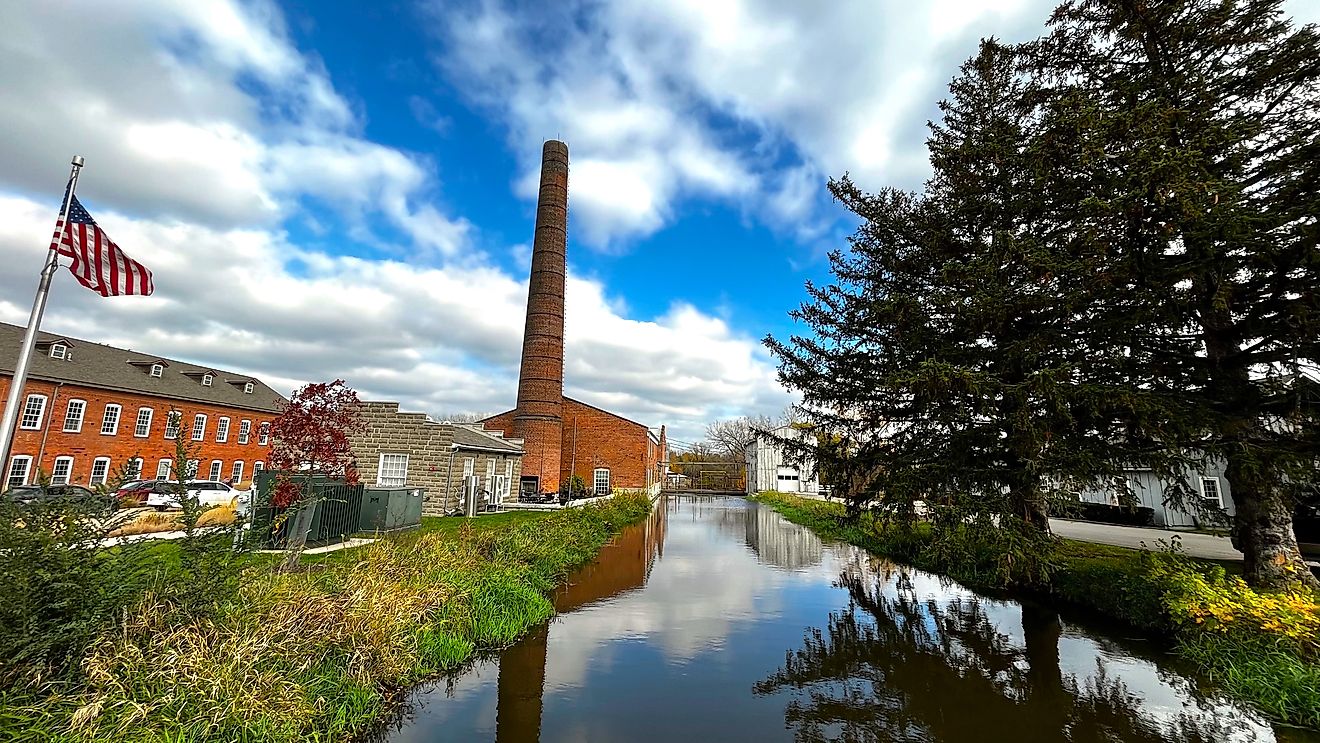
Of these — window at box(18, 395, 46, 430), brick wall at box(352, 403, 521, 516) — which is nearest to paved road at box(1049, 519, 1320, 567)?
brick wall at box(352, 403, 521, 516)

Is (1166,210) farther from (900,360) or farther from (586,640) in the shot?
(586,640)

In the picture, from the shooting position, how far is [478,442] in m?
24.7

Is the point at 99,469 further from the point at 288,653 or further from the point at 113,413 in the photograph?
the point at 288,653

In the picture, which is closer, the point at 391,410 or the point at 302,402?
the point at 302,402

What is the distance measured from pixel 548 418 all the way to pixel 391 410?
10.8m

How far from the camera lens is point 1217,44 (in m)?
8.61

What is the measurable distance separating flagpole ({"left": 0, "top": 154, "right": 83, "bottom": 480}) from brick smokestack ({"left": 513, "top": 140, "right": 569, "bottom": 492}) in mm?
24109

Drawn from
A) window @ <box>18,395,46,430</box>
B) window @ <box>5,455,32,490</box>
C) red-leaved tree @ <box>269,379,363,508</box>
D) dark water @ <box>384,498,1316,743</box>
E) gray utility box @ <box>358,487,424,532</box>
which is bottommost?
dark water @ <box>384,498,1316,743</box>

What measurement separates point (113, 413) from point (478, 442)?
19771mm

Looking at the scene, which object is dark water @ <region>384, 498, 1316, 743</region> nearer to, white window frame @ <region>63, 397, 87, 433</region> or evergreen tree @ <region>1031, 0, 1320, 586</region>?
evergreen tree @ <region>1031, 0, 1320, 586</region>

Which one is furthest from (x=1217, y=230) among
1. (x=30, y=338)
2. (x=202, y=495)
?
(x=202, y=495)

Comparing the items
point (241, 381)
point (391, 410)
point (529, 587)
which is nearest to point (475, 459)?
point (391, 410)

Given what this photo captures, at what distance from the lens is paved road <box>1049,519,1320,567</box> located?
1419 centimetres

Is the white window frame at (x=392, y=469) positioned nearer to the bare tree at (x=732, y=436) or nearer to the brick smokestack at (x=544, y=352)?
the brick smokestack at (x=544, y=352)
